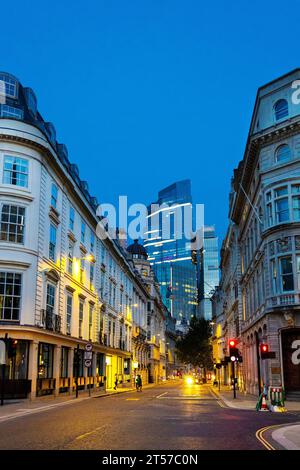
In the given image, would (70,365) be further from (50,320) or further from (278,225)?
(278,225)

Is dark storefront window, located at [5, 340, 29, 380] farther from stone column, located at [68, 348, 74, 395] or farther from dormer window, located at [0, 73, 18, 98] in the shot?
dormer window, located at [0, 73, 18, 98]

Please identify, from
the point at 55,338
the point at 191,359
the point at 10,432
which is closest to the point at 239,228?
the point at 55,338

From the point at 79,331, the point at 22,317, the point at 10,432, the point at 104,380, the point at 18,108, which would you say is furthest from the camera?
the point at 104,380

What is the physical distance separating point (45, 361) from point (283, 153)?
21.6 meters

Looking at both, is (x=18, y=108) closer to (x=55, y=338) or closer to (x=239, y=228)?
(x=55, y=338)

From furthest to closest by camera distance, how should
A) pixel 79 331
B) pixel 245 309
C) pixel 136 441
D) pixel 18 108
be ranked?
pixel 245 309
pixel 79 331
pixel 18 108
pixel 136 441

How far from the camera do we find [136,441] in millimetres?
13008

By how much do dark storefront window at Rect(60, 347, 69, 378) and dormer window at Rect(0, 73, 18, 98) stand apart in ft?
62.9

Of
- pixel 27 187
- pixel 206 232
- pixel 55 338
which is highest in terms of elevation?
pixel 206 232

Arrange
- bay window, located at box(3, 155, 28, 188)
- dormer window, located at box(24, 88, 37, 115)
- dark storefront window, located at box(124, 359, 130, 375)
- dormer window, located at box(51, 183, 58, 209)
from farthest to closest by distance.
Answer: dark storefront window, located at box(124, 359, 130, 375) < dormer window, located at box(24, 88, 37, 115) < dormer window, located at box(51, 183, 58, 209) < bay window, located at box(3, 155, 28, 188)

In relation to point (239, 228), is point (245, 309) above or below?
below

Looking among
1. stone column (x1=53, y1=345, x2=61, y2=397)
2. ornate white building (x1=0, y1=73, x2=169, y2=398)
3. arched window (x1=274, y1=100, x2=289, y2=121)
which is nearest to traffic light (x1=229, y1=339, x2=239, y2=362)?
ornate white building (x1=0, y1=73, x2=169, y2=398)

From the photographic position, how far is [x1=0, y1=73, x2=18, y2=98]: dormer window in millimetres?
37344

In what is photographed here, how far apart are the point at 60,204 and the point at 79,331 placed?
39.9 feet
